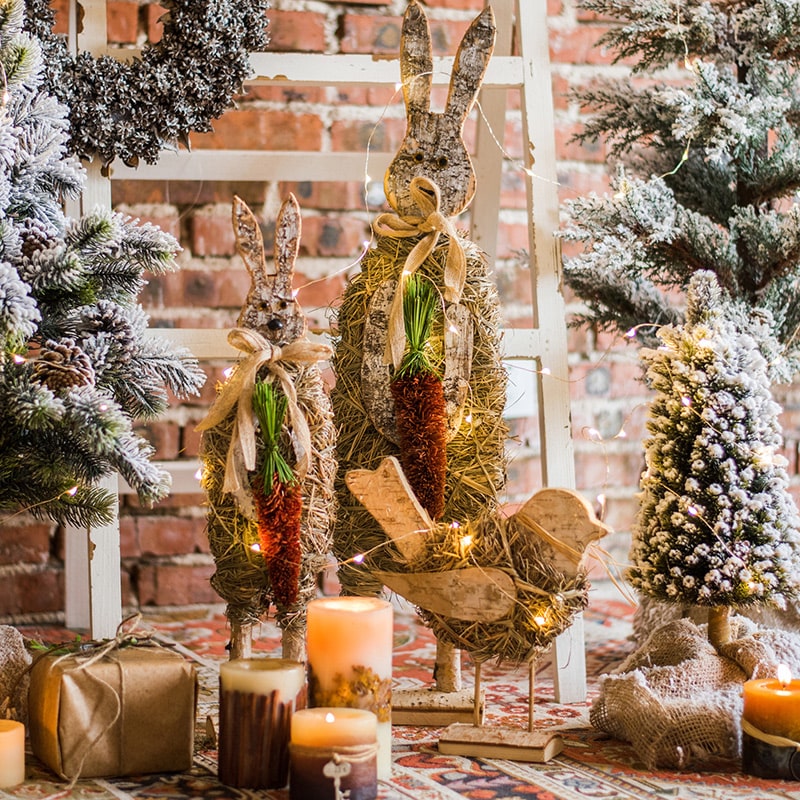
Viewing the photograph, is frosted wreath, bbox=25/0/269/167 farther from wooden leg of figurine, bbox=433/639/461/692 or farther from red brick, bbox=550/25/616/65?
red brick, bbox=550/25/616/65

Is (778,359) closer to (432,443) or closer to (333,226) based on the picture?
(432,443)

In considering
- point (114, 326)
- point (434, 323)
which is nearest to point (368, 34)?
point (434, 323)

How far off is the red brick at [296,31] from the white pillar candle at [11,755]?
123 cm

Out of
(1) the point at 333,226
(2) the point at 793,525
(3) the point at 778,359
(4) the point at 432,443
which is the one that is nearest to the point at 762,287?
(3) the point at 778,359

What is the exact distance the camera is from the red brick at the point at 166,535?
1.94m

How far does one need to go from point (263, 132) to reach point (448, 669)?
102 centimetres

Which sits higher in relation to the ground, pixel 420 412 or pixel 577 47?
pixel 577 47

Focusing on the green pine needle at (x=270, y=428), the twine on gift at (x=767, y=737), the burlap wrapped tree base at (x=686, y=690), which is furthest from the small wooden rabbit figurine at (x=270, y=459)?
the twine on gift at (x=767, y=737)

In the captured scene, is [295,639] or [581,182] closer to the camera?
[295,639]

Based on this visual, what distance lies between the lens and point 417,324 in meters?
1.28

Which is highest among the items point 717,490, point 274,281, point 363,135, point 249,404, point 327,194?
point 363,135

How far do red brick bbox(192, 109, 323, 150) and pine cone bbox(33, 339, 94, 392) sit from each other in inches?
33.7

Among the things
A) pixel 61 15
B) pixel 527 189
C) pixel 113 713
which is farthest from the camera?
pixel 61 15

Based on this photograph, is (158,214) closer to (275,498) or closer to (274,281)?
A: (274,281)
